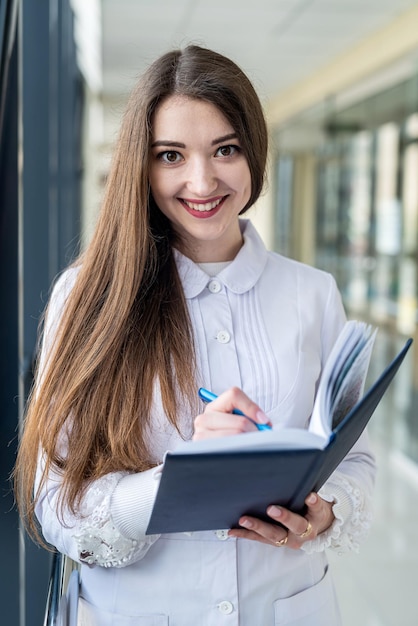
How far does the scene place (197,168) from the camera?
53.7 inches

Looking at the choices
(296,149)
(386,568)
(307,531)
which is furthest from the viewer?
(296,149)

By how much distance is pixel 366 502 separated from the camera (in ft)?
4.66

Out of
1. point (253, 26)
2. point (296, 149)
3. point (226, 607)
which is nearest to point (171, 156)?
point (226, 607)

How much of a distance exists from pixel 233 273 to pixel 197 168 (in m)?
0.24

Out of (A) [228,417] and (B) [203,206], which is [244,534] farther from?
(B) [203,206]

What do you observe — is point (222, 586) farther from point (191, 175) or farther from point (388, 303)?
point (388, 303)

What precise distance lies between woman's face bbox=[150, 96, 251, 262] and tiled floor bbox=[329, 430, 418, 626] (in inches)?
94.1

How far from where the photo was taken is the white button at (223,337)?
4.74ft

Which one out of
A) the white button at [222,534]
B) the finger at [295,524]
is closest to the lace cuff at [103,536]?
the white button at [222,534]

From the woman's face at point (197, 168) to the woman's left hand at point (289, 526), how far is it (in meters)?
0.53

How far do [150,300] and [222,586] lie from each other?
538 millimetres

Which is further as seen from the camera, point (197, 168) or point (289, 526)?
point (197, 168)

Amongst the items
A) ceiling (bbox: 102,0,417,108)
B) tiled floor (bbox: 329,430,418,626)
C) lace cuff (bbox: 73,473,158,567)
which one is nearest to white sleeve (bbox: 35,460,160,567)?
lace cuff (bbox: 73,473,158,567)

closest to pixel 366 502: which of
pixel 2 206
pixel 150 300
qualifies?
pixel 150 300
